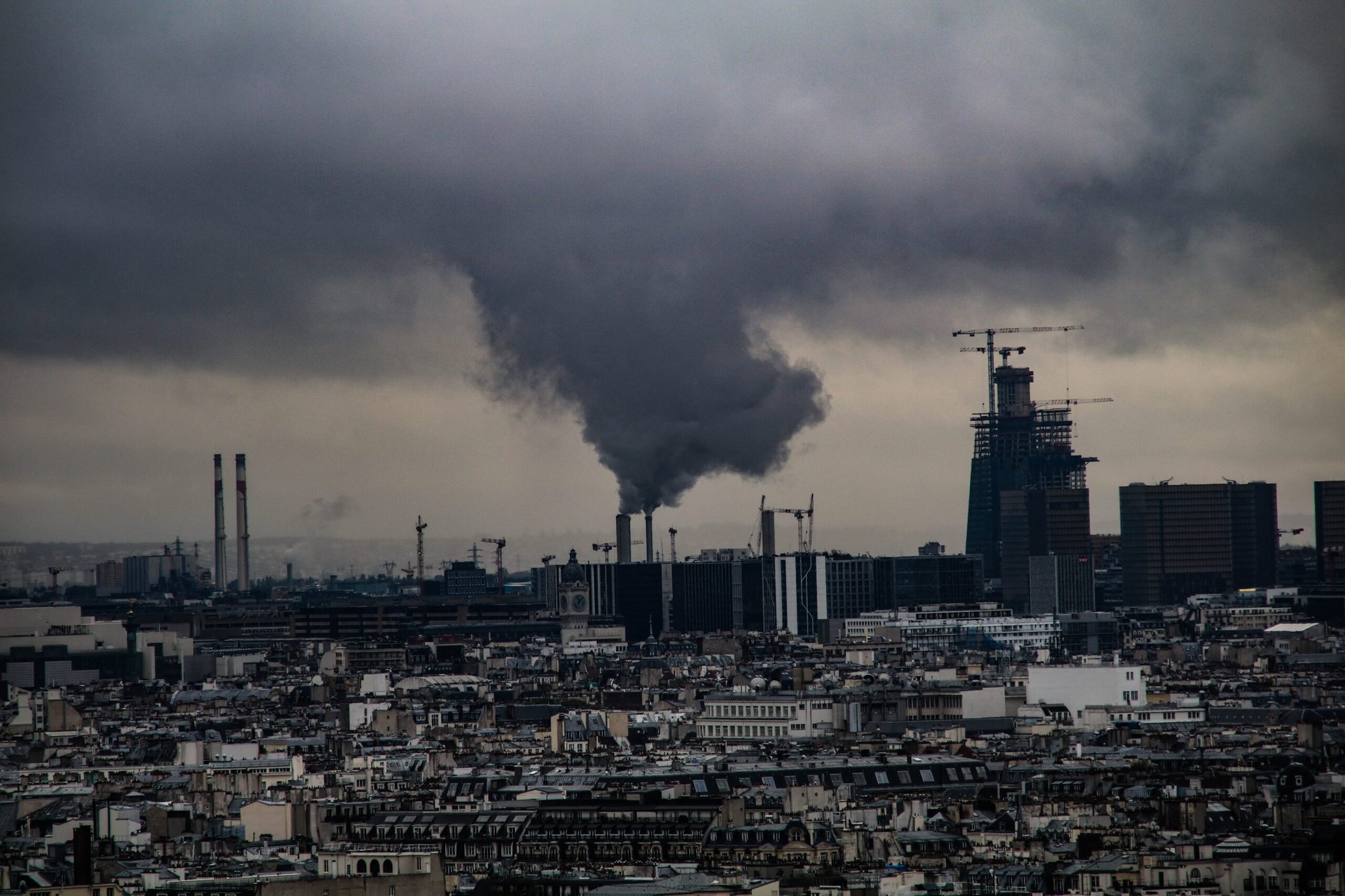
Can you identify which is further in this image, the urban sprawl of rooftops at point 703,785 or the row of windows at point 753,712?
the row of windows at point 753,712

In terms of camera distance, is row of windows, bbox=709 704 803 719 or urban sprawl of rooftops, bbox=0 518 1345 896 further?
row of windows, bbox=709 704 803 719

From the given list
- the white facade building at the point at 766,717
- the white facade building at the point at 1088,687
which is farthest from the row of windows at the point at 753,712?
the white facade building at the point at 1088,687

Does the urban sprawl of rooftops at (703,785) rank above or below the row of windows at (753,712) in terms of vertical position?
below

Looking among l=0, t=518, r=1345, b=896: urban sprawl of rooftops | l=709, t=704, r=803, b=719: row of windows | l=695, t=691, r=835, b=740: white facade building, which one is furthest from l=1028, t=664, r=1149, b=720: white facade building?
l=709, t=704, r=803, b=719: row of windows

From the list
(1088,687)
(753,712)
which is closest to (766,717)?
→ (753,712)

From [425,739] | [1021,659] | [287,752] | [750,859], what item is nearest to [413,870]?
[750,859]

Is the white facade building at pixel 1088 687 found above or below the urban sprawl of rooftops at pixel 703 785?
above

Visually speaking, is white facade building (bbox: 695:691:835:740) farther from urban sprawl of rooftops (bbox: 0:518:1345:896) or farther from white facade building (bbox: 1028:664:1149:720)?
white facade building (bbox: 1028:664:1149:720)

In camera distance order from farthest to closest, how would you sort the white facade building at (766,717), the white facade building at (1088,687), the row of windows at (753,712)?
the white facade building at (1088,687), the row of windows at (753,712), the white facade building at (766,717)

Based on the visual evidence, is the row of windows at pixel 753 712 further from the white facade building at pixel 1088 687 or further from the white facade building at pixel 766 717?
the white facade building at pixel 1088 687

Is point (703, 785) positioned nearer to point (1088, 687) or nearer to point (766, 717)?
point (766, 717)

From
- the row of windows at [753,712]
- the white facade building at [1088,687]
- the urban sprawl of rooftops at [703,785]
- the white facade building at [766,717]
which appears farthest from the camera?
the white facade building at [1088,687]

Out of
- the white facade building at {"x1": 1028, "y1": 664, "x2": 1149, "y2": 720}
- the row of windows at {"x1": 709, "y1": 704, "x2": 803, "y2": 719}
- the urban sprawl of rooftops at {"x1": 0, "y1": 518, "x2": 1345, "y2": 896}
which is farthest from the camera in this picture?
the white facade building at {"x1": 1028, "y1": 664, "x2": 1149, "y2": 720}
